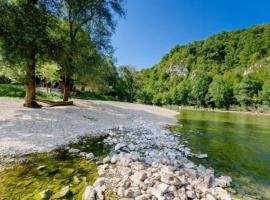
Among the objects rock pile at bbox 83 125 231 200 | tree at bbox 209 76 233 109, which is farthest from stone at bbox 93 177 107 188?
tree at bbox 209 76 233 109

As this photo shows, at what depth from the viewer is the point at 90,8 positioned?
21.2 metres

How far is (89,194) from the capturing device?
525 centimetres

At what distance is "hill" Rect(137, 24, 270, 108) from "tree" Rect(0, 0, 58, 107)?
2269 inches

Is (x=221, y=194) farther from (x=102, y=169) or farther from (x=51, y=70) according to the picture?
(x=51, y=70)

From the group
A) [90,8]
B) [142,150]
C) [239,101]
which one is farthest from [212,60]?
[142,150]

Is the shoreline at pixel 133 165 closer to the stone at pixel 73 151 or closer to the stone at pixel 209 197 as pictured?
the stone at pixel 209 197

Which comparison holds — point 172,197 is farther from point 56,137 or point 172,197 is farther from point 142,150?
point 56,137

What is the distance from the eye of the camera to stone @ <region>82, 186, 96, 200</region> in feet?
16.9

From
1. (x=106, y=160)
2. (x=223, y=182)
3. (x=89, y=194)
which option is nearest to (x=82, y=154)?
(x=106, y=160)

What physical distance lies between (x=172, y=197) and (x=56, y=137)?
734 centimetres

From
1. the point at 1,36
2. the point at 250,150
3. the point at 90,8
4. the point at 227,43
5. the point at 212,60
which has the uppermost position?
the point at 227,43

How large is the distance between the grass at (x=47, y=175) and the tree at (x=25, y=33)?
9.54 meters

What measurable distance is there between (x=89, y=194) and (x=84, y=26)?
21.1 meters

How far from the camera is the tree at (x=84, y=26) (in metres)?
19.8
